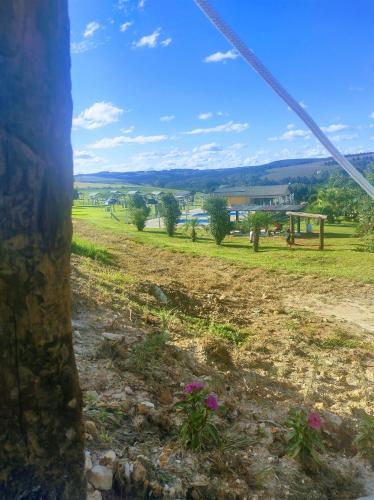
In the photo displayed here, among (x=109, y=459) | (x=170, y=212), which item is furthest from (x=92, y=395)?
(x=170, y=212)

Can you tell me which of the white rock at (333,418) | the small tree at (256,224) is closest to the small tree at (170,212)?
the small tree at (256,224)

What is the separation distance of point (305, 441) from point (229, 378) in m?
1.51

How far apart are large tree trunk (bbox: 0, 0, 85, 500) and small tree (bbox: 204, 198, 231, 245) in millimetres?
20063

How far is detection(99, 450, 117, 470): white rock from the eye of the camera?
211cm

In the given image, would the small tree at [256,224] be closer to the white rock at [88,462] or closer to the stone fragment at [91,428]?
the stone fragment at [91,428]

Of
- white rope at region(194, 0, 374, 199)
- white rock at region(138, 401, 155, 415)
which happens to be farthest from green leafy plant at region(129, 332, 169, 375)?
white rope at region(194, 0, 374, 199)

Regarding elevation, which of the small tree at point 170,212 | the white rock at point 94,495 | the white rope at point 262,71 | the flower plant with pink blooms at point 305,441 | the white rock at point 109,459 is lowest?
the flower plant with pink blooms at point 305,441

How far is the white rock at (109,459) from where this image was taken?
2.11 meters

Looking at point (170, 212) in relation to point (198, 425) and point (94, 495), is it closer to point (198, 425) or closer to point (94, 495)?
point (198, 425)

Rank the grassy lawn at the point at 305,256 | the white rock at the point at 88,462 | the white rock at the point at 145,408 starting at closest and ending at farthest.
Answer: the white rock at the point at 88,462, the white rock at the point at 145,408, the grassy lawn at the point at 305,256

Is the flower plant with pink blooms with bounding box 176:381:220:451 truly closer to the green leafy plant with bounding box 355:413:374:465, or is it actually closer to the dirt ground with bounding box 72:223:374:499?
the dirt ground with bounding box 72:223:374:499

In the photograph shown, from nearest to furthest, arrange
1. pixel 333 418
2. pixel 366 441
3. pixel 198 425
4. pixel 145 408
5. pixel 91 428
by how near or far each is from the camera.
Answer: pixel 91 428
pixel 198 425
pixel 145 408
pixel 366 441
pixel 333 418

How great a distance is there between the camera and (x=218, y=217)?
70.2ft

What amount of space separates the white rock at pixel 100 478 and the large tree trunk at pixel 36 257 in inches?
16.5
